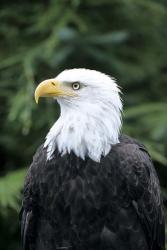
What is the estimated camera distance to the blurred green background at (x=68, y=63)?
11.0 meters

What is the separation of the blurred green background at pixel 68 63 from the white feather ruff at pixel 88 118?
97.8 inches

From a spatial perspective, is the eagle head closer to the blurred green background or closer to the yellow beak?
the yellow beak

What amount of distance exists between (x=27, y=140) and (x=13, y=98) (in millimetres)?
626

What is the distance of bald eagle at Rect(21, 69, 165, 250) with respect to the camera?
7.94 m

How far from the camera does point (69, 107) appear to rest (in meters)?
7.96

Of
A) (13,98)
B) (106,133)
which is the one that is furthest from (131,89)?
(106,133)

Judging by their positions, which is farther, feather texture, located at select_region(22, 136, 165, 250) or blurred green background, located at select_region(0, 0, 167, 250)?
blurred green background, located at select_region(0, 0, 167, 250)

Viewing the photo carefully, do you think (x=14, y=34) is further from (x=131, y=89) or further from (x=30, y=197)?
(x=30, y=197)

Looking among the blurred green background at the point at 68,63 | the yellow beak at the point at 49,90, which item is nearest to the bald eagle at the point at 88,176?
the yellow beak at the point at 49,90

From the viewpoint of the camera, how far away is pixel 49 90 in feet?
25.8

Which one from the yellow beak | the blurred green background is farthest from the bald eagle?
the blurred green background

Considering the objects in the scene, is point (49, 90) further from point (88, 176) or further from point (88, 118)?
point (88, 176)

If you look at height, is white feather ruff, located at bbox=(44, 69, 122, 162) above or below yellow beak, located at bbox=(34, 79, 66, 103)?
below

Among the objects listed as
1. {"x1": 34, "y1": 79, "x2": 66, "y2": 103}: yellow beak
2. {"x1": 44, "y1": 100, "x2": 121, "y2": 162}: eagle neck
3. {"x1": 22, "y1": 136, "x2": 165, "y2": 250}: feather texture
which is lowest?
{"x1": 22, "y1": 136, "x2": 165, "y2": 250}: feather texture
